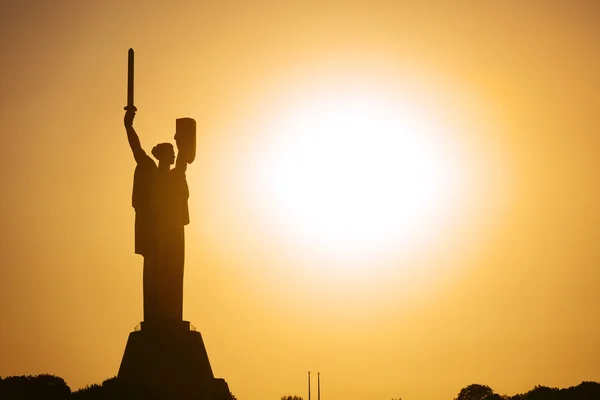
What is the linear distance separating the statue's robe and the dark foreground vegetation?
7.72 ft

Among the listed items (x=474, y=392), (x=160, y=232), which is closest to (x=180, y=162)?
(x=160, y=232)

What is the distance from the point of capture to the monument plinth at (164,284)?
119 feet

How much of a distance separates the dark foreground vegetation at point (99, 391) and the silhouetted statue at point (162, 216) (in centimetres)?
227

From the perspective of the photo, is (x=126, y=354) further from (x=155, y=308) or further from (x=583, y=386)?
(x=583, y=386)

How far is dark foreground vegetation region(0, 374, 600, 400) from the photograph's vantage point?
35.9 meters

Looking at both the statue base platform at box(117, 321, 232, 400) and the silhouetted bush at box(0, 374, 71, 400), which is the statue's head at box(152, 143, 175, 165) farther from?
the silhouetted bush at box(0, 374, 71, 400)

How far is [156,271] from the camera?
Answer: 3756cm

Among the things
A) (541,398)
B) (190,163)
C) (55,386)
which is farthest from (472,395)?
(190,163)

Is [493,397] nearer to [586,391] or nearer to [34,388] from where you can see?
[586,391]

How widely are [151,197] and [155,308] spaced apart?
320 centimetres

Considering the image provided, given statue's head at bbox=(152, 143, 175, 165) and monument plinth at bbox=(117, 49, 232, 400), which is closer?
monument plinth at bbox=(117, 49, 232, 400)

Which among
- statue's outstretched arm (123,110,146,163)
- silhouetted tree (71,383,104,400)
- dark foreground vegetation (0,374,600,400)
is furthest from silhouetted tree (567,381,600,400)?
statue's outstretched arm (123,110,146,163)

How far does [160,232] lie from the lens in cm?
3781

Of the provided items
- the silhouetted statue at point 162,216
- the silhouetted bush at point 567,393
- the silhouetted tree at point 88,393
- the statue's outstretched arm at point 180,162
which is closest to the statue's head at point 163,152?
the silhouetted statue at point 162,216
